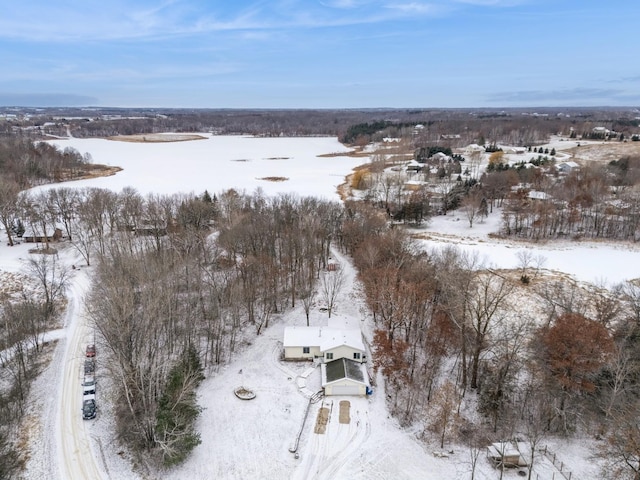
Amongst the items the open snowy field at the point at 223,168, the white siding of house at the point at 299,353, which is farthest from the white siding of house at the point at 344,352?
the open snowy field at the point at 223,168

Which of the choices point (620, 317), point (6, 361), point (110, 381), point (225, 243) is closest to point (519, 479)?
point (620, 317)

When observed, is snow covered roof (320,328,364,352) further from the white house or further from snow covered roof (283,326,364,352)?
A: the white house

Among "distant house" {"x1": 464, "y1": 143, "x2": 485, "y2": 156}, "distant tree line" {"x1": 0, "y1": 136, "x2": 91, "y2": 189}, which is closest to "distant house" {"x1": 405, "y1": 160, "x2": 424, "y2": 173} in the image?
"distant house" {"x1": 464, "y1": 143, "x2": 485, "y2": 156}

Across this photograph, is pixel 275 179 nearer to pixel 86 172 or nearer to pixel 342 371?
pixel 86 172

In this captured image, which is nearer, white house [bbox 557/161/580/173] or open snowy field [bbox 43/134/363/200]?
open snowy field [bbox 43/134/363/200]

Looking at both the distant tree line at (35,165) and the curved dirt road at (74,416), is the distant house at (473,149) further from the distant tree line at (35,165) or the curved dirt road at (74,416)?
the curved dirt road at (74,416)

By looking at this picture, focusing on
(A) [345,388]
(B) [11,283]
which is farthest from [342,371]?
(B) [11,283]
